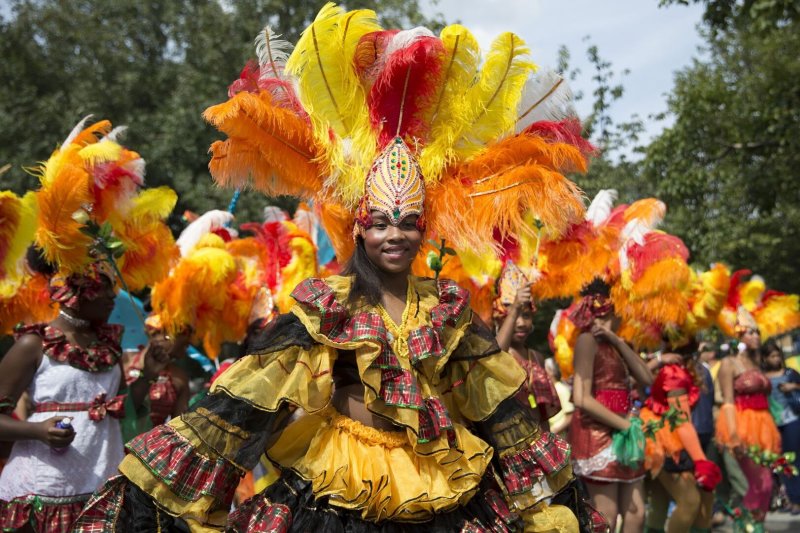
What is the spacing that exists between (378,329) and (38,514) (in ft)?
7.61

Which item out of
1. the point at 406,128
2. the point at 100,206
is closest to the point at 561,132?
the point at 406,128

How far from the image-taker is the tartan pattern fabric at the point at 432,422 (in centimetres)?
318

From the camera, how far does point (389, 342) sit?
10.8ft

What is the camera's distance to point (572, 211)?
3.64 metres

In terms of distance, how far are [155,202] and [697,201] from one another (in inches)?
538

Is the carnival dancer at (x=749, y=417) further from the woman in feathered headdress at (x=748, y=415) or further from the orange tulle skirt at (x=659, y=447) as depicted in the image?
the orange tulle skirt at (x=659, y=447)

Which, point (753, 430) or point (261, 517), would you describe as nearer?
point (261, 517)

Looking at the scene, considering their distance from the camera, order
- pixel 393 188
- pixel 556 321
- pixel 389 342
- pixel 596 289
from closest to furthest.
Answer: pixel 389 342, pixel 393 188, pixel 596 289, pixel 556 321

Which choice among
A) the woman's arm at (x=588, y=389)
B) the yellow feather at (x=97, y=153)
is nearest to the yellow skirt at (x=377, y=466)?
the yellow feather at (x=97, y=153)

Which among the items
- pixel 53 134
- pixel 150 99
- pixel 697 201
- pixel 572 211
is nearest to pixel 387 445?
pixel 572 211

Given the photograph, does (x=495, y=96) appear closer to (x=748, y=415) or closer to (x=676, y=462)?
(x=676, y=462)

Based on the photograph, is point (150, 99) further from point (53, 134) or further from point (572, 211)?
point (572, 211)

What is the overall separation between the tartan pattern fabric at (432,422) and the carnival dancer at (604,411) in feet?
10.9

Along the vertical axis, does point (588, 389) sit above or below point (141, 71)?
below
